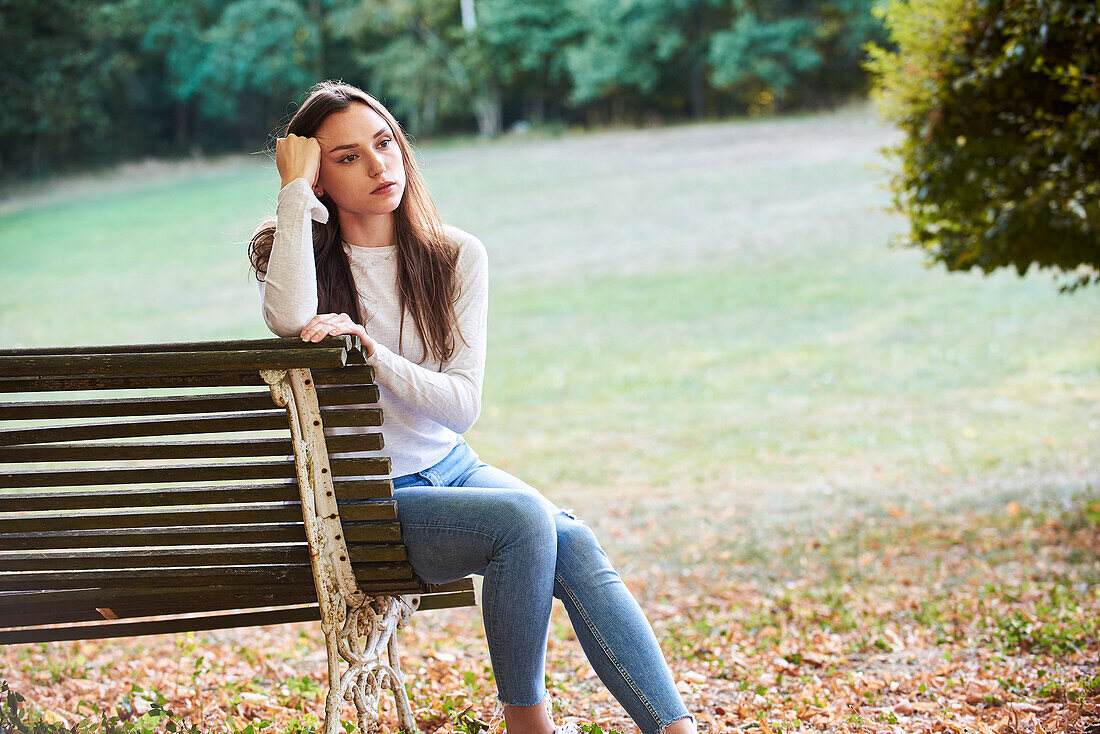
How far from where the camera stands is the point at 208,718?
9.36 ft

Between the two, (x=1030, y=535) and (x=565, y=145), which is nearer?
(x=1030, y=535)

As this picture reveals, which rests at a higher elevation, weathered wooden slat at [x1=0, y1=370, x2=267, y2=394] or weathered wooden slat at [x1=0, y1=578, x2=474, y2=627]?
weathered wooden slat at [x1=0, y1=370, x2=267, y2=394]

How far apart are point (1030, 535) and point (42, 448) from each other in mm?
4841

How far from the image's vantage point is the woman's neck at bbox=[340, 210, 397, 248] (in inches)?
104

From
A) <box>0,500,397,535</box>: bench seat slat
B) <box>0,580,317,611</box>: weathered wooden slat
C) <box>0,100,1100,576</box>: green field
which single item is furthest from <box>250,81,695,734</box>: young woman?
<box>0,100,1100,576</box>: green field

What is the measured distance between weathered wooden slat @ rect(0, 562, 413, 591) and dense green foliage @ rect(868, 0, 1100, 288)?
364cm

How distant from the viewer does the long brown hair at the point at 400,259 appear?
2514 mm

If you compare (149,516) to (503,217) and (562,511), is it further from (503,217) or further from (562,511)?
(503,217)

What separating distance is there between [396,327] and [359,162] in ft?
1.39

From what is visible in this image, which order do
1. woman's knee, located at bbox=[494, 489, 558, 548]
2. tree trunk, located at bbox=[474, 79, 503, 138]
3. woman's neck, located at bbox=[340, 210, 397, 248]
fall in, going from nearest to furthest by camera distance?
woman's knee, located at bbox=[494, 489, 558, 548]
woman's neck, located at bbox=[340, 210, 397, 248]
tree trunk, located at bbox=[474, 79, 503, 138]

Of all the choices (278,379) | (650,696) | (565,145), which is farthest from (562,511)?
(565,145)

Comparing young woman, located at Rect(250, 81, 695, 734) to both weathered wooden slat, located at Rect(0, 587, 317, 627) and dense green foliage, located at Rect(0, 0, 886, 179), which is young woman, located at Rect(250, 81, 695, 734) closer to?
weathered wooden slat, located at Rect(0, 587, 317, 627)

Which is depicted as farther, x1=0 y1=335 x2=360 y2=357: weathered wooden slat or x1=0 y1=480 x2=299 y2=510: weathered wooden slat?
x1=0 y1=480 x2=299 y2=510: weathered wooden slat

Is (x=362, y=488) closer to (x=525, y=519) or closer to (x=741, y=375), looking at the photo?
(x=525, y=519)
